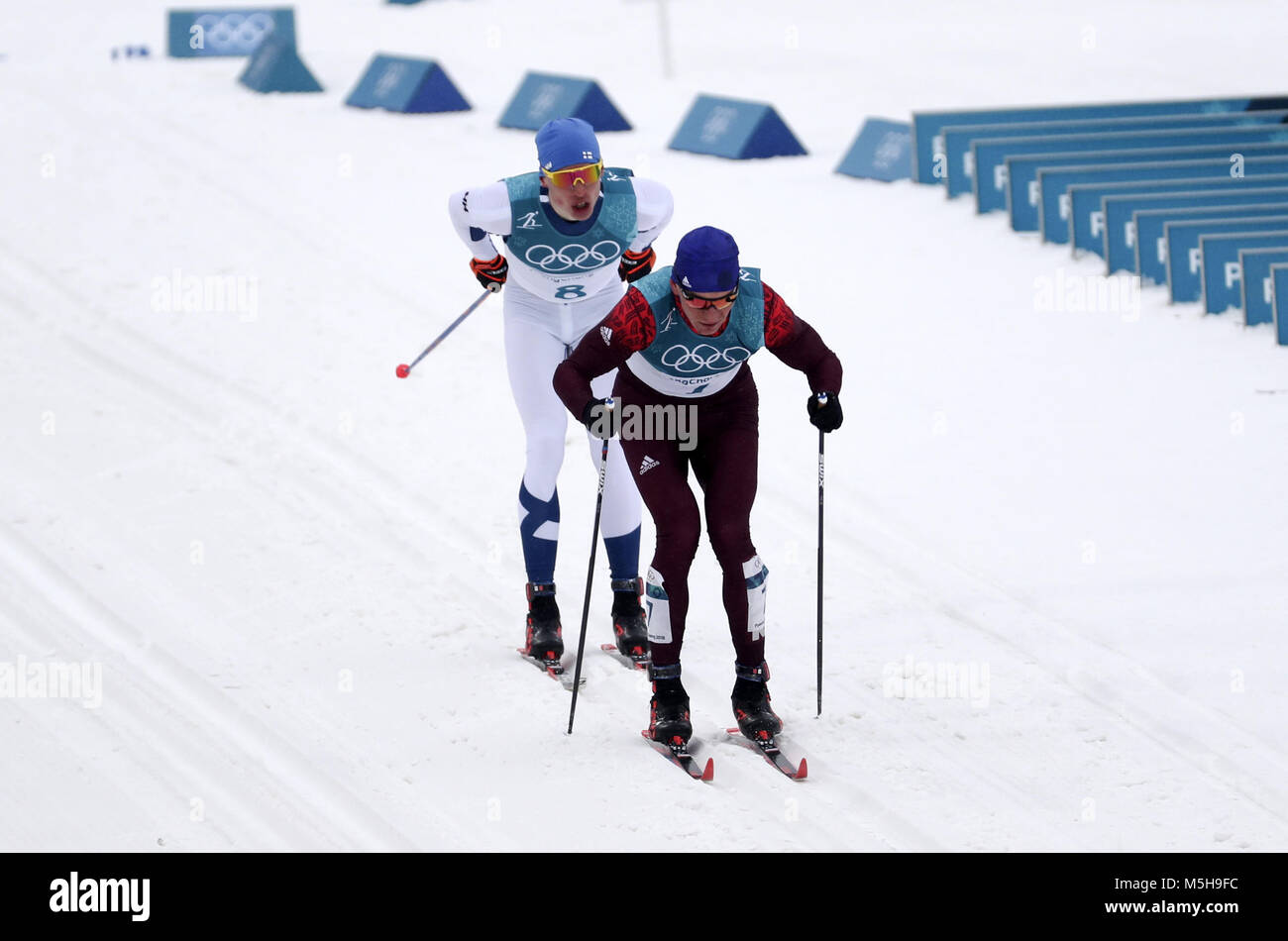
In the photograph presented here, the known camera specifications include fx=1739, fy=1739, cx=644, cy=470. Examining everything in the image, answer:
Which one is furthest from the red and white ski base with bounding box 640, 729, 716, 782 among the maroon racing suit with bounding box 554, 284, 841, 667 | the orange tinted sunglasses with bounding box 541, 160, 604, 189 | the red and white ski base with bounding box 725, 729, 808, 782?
the orange tinted sunglasses with bounding box 541, 160, 604, 189

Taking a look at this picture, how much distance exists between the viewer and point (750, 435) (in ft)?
19.7

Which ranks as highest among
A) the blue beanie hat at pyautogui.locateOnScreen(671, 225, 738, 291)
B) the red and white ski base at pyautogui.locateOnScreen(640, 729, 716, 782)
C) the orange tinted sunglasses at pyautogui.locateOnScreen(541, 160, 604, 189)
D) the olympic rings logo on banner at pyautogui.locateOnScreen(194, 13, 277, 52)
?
the olympic rings logo on banner at pyautogui.locateOnScreen(194, 13, 277, 52)

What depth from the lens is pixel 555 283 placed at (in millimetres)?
6621

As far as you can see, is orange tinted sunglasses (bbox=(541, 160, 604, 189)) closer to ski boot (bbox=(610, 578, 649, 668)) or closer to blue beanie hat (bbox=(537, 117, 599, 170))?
blue beanie hat (bbox=(537, 117, 599, 170))

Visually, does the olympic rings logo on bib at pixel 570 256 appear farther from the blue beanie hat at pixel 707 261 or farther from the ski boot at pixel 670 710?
the ski boot at pixel 670 710

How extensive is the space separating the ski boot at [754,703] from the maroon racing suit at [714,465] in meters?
0.05

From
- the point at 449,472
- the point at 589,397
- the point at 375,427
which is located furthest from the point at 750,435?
Result: the point at 375,427

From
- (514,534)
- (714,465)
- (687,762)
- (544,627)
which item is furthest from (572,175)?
(514,534)

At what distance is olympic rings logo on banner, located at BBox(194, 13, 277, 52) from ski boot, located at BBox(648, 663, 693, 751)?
13.9 metres

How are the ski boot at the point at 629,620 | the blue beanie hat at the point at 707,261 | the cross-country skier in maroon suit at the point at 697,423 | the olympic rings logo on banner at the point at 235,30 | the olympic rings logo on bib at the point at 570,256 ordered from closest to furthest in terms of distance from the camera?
the blue beanie hat at the point at 707,261 < the cross-country skier in maroon suit at the point at 697,423 < the olympic rings logo on bib at the point at 570,256 < the ski boot at the point at 629,620 < the olympic rings logo on banner at the point at 235,30

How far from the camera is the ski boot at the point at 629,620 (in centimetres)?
686

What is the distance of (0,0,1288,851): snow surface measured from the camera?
19.0 ft

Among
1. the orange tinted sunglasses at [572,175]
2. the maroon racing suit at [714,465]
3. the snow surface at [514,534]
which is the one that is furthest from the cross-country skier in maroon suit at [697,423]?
the orange tinted sunglasses at [572,175]

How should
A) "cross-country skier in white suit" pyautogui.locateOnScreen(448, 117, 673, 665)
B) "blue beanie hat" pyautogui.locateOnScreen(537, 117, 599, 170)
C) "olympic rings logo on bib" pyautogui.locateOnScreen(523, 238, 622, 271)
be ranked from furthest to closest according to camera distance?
"olympic rings logo on bib" pyautogui.locateOnScreen(523, 238, 622, 271)
"cross-country skier in white suit" pyautogui.locateOnScreen(448, 117, 673, 665)
"blue beanie hat" pyautogui.locateOnScreen(537, 117, 599, 170)
